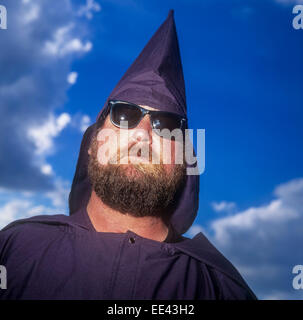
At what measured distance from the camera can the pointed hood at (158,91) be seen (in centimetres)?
241

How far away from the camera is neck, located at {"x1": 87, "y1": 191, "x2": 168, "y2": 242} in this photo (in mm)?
2246

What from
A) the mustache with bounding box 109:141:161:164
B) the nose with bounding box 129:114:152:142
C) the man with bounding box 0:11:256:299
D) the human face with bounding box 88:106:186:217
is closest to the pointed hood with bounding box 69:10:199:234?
the man with bounding box 0:11:256:299

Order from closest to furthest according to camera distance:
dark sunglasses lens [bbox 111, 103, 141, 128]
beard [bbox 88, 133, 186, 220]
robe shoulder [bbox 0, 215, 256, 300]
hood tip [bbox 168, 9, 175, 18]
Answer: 1. robe shoulder [bbox 0, 215, 256, 300]
2. beard [bbox 88, 133, 186, 220]
3. dark sunglasses lens [bbox 111, 103, 141, 128]
4. hood tip [bbox 168, 9, 175, 18]

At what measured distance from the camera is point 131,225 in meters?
2.28

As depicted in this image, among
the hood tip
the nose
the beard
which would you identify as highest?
the hood tip

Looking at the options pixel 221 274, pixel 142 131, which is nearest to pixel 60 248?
pixel 142 131

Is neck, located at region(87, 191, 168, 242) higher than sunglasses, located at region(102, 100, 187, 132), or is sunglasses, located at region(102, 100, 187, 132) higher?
sunglasses, located at region(102, 100, 187, 132)

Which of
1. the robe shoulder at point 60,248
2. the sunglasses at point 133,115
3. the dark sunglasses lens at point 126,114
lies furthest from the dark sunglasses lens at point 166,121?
the robe shoulder at point 60,248

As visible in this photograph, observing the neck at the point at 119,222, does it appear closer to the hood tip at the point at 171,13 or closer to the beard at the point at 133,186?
the beard at the point at 133,186

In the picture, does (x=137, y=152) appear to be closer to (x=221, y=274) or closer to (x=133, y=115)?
(x=133, y=115)

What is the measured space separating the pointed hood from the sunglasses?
1.9 inches

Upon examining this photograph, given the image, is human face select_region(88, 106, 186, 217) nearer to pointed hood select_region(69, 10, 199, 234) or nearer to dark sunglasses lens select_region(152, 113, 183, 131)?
dark sunglasses lens select_region(152, 113, 183, 131)

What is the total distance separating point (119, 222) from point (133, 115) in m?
0.85
